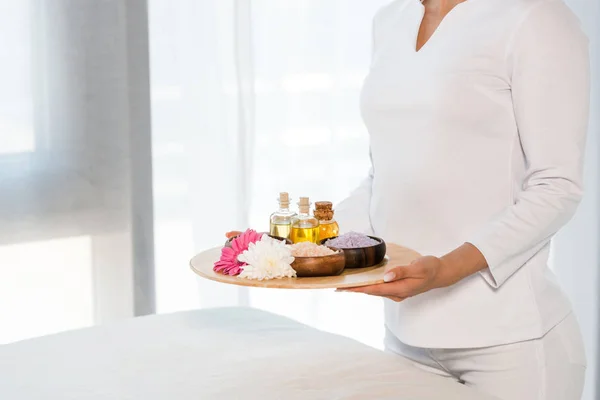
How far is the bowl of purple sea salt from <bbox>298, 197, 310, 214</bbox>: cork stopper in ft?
0.32

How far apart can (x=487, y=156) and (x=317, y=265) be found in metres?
0.37

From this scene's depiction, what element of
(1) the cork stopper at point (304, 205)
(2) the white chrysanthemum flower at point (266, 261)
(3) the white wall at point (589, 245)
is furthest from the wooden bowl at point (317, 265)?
(3) the white wall at point (589, 245)

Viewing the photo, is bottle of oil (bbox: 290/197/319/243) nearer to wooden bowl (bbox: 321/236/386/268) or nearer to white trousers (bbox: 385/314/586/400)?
wooden bowl (bbox: 321/236/386/268)

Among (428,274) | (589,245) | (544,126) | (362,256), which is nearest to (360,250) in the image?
(362,256)

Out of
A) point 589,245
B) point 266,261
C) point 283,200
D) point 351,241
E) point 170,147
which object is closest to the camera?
point 266,261

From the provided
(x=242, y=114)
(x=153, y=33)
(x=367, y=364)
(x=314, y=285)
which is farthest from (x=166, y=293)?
(x=314, y=285)

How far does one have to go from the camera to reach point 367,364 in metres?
1.58

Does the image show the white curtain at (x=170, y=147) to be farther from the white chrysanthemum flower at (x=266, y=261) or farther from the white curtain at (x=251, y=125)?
the white chrysanthemum flower at (x=266, y=261)

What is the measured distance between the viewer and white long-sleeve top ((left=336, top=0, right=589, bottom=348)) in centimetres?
145

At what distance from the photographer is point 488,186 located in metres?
1.54

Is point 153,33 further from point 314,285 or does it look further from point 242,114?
point 314,285

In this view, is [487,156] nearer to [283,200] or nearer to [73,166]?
[283,200]

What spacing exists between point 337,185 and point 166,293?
749mm

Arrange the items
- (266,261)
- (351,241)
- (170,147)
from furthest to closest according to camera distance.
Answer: (170,147) → (351,241) → (266,261)
